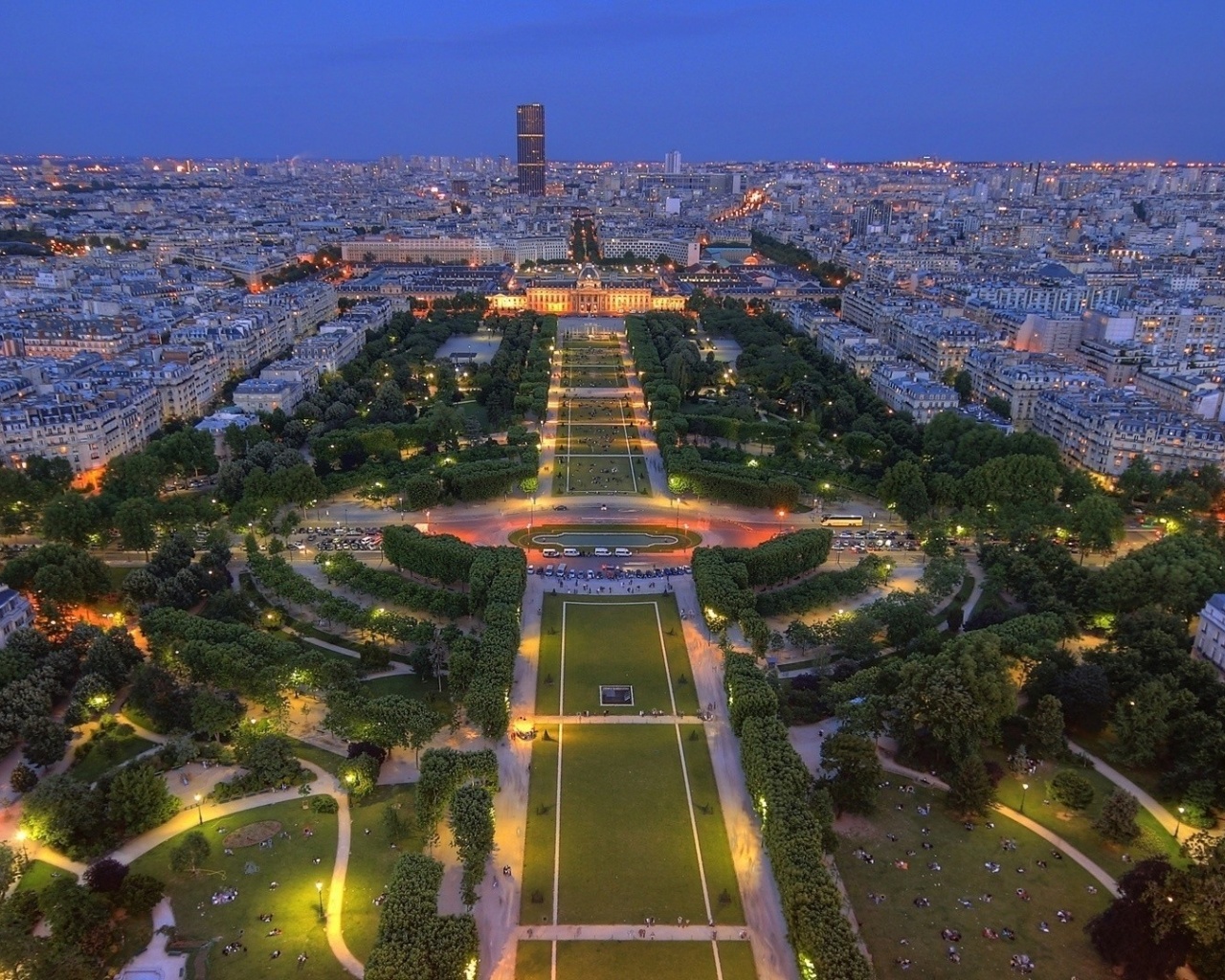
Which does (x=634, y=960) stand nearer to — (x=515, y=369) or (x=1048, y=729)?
(x=1048, y=729)

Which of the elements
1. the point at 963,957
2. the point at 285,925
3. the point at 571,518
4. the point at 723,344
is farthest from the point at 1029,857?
the point at 723,344

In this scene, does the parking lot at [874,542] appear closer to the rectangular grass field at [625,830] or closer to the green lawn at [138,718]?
the rectangular grass field at [625,830]

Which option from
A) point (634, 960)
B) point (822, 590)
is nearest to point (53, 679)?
point (634, 960)

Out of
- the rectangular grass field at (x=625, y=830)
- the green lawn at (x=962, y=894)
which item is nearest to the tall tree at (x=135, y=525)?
the rectangular grass field at (x=625, y=830)

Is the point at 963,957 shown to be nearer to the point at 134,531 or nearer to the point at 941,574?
the point at 941,574

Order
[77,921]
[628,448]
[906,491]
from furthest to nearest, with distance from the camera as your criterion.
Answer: [628,448], [906,491], [77,921]

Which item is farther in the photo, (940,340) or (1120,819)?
(940,340)
